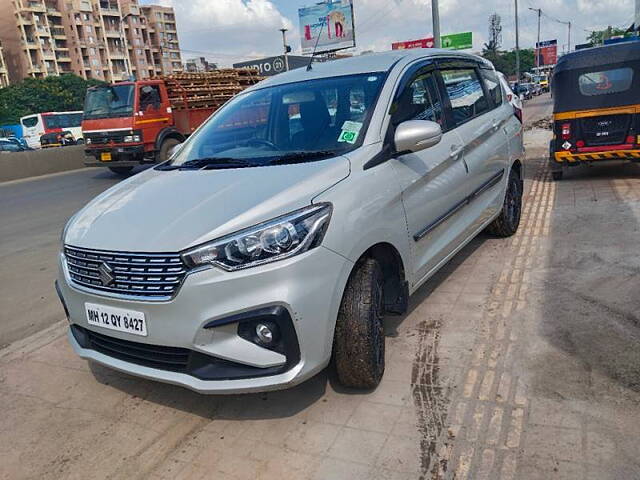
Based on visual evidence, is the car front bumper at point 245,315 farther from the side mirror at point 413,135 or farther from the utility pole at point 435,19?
the utility pole at point 435,19

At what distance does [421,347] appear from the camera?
3.46 meters

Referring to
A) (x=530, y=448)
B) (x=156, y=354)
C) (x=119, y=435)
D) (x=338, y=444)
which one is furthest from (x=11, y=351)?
(x=530, y=448)

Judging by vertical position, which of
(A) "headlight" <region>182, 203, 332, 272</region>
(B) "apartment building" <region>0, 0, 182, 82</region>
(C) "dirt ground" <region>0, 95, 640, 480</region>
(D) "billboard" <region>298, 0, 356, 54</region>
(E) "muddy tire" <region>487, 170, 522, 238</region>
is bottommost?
(C) "dirt ground" <region>0, 95, 640, 480</region>

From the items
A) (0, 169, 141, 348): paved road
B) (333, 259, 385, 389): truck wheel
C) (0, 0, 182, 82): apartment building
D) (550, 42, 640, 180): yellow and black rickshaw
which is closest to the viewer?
(333, 259, 385, 389): truck wheel

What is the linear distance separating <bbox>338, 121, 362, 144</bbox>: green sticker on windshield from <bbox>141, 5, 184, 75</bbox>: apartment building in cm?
10081

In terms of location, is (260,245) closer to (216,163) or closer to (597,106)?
(216,163)

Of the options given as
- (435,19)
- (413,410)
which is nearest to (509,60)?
(435,19)

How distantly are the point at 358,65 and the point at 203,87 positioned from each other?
12966 millimetres

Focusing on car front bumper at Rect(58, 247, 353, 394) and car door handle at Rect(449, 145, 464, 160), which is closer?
car front bumper at Rect(58, 247, 353, 394)

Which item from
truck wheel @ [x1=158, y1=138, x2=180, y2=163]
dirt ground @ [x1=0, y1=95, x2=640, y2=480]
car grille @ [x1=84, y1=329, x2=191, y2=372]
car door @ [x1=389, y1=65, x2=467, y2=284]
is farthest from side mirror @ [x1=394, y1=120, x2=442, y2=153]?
truck wheel @ [x1=158, y1=138, x2=180, y2=163]

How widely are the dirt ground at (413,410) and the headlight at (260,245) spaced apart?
0.95m

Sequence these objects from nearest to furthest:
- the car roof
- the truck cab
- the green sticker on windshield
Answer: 1. the green sticker on windshield
2. the car roof
3. the truck cab

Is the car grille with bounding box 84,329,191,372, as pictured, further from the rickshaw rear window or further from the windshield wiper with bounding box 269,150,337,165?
the rickshaw rear window

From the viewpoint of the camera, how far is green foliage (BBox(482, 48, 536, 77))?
272 feet
